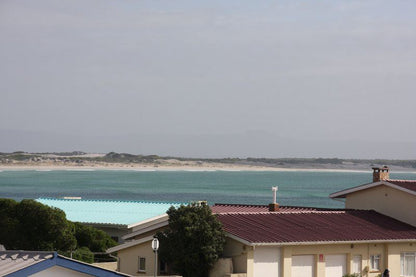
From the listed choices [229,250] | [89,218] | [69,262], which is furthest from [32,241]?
[69,262]

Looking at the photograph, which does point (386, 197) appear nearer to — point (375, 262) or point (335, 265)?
point (375, 262)

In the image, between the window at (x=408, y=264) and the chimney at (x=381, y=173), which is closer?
the window at (x=408, y=264)

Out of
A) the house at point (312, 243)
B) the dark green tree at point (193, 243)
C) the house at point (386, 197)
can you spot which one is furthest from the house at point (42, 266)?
the house at point (386, 197)

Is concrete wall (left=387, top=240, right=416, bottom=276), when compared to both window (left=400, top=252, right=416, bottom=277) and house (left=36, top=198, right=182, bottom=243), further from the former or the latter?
house (left=36, top=198, right=182, bottom=243)

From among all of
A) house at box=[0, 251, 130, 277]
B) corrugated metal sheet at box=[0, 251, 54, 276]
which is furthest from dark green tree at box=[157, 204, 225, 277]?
corrugated metal sheet at box=[0, 251, 54, 276]

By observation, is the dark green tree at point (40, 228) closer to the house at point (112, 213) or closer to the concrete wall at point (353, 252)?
the house at point (112, 213)

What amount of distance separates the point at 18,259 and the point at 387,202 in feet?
75.3

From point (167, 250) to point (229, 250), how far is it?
7.06 ft

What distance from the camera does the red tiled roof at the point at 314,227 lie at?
34.7 metres

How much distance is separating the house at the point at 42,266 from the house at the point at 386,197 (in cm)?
2065

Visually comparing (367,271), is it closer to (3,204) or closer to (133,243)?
(133,243)

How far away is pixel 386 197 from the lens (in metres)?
42.0

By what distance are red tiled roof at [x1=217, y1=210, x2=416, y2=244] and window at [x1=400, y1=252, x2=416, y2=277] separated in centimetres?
81

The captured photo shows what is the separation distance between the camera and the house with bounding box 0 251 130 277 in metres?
21.6
